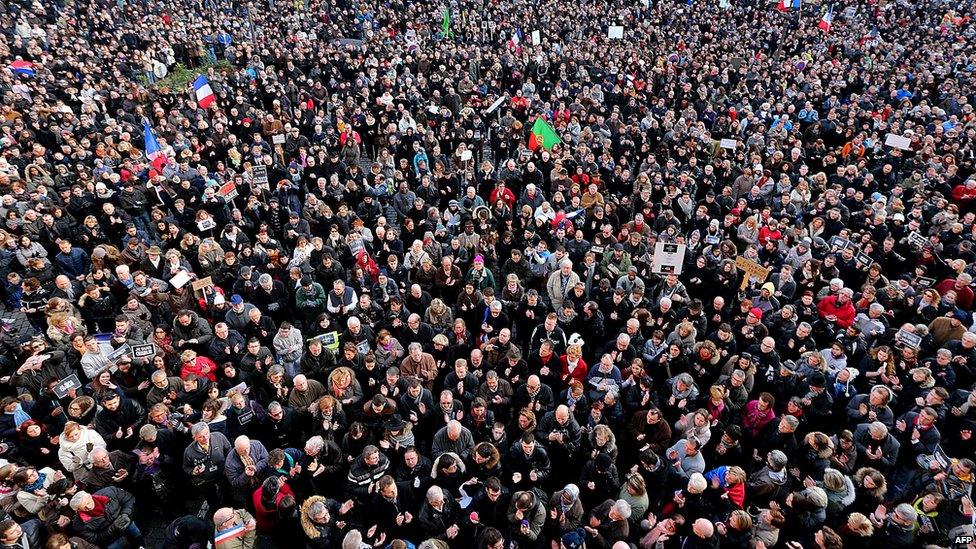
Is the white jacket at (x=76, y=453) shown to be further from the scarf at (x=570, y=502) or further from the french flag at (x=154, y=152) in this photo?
the french flag at (x=154, y=152)

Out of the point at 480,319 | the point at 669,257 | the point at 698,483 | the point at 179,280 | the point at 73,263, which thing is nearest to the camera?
the point at 698,483

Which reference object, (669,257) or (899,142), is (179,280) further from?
(899,142)

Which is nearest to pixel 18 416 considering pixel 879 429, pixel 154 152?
pixel 154 152

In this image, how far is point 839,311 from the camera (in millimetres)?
8547

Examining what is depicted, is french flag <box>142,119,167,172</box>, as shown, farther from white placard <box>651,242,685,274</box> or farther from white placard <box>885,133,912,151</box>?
white placard <box>885,133,912,151</box>

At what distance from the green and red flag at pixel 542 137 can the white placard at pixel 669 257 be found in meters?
6.30

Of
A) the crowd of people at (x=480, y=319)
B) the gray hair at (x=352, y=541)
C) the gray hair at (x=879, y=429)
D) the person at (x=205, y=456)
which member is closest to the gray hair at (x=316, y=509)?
the crowd of people at (x=480, y=319)

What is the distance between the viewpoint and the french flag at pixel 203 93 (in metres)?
16.2

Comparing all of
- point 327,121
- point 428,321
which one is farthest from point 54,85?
point 428,321

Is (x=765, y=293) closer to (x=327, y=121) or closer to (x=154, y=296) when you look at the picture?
(x=154, y=296)

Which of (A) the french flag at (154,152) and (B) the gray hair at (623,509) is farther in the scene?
(A) the french flag at (154,152)

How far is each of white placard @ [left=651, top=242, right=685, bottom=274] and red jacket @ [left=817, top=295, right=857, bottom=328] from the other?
89.9 inches

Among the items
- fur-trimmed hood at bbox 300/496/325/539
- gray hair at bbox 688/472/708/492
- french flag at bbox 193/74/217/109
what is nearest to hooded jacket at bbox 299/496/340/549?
fur-trimmed hood at bbox 300/496/325/539

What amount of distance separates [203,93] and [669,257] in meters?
14.6
